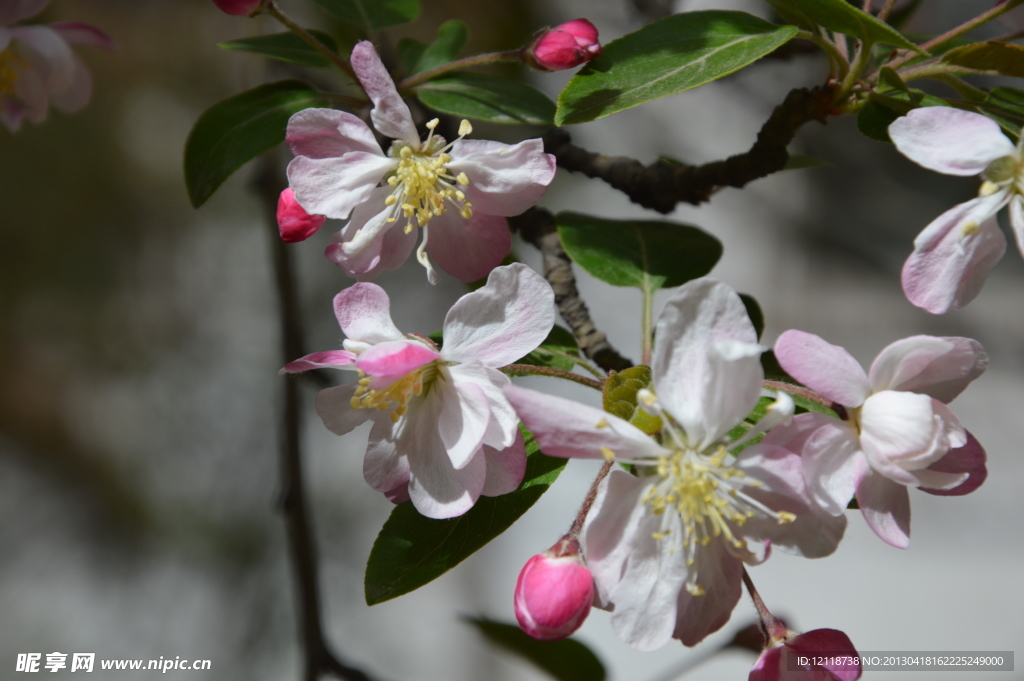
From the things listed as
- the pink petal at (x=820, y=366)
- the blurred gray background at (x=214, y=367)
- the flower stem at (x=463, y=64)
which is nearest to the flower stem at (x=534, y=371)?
the pink petal at (x=820, y=366)

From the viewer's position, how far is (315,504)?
6.18 feet

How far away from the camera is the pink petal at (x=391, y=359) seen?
1.25ft

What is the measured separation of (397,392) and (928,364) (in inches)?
12.5

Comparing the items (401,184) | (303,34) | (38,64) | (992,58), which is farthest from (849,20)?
(38,64)

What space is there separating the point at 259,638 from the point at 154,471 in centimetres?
53

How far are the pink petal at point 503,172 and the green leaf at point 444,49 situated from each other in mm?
294

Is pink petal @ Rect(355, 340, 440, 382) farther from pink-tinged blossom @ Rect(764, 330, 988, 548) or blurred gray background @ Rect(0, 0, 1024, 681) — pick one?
blurred gray background @ Rect(0, 0, 1024, 681)

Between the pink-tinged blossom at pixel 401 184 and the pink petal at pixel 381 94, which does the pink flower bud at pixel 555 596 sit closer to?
the pink-tinged blossom at pixel 401 184

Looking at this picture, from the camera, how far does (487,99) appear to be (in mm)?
623

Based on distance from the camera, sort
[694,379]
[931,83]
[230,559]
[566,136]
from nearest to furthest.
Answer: [694,379] < [566,136] < [931,83] < [230,559]

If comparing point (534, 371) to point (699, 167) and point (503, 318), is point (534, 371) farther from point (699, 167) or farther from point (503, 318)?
point (699, 167)

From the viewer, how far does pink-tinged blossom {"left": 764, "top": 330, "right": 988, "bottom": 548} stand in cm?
37

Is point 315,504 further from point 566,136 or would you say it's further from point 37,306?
point 566,136

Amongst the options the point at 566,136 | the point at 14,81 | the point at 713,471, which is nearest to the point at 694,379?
Answer: the point at 713,471
